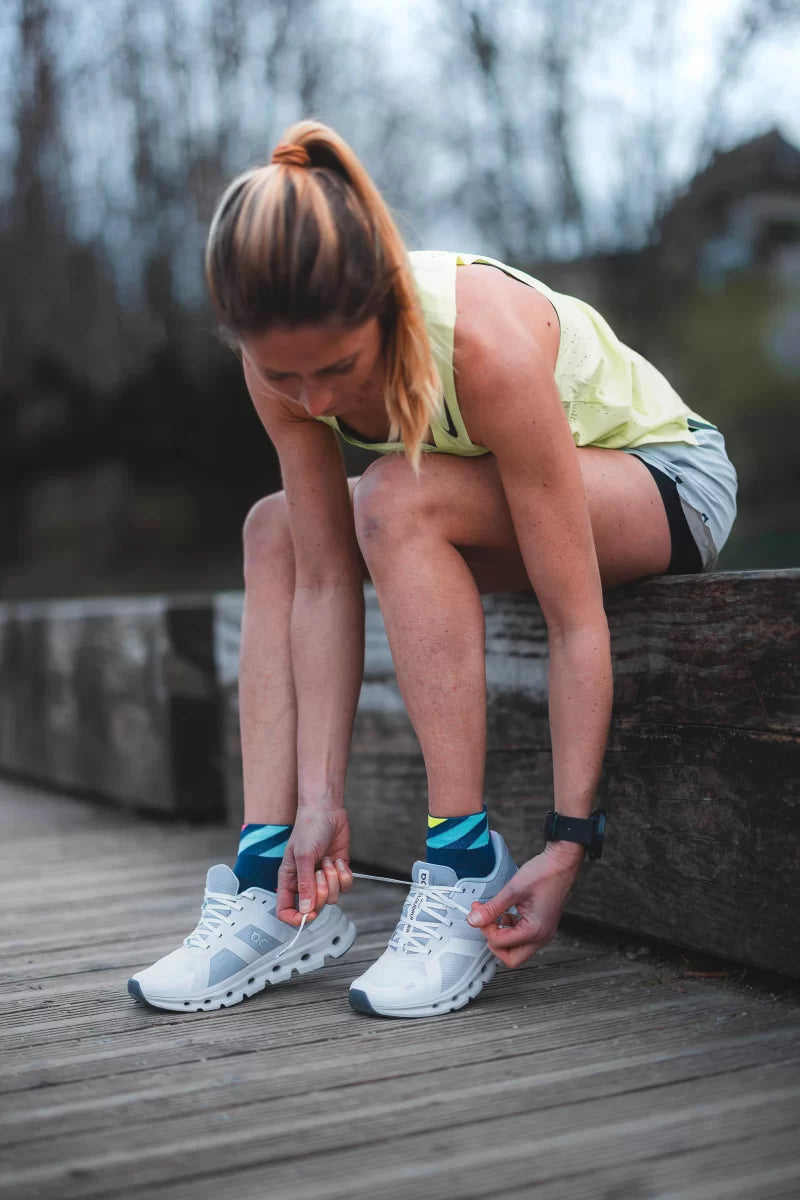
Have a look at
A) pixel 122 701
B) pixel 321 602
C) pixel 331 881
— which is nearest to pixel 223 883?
pixel 331 881

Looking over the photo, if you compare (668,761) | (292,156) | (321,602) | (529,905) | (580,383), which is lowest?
(529,905)

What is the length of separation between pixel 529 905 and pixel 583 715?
9.2 inches

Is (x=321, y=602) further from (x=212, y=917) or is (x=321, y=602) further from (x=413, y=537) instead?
(x=212, y=917)

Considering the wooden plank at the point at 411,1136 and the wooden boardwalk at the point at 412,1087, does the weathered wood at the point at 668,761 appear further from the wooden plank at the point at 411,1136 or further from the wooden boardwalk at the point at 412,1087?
the wooden plank at the point at 411,1136

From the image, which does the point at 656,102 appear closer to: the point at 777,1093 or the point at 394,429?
the point at 394,429

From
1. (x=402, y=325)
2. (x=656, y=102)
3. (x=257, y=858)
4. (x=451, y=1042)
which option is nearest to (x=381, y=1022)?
(x=451, y=1042)

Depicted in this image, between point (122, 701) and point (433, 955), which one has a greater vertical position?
point (433, 955)

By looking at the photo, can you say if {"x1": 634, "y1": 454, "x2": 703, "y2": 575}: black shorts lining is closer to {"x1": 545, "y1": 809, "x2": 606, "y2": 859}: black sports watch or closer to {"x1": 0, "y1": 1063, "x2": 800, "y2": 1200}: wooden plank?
{"x1": 545, "y1": 809, "x2": 606, "y2": 859}: black sports watch

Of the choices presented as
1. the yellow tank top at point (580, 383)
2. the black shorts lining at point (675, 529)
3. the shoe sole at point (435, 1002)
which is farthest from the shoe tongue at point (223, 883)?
the black shorts lining at point (675, 529)

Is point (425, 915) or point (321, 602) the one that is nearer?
point (425, 915)

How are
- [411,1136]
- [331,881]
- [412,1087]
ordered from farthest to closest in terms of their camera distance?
[331,881], [412,1087], [411,1136]

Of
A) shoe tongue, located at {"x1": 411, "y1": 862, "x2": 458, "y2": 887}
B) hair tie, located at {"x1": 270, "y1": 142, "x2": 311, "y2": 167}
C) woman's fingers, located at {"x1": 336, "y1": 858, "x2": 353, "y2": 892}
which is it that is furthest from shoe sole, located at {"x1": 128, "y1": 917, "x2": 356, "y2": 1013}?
hair tie, located at {"x1": 270, "y1": 142, "x2": 311, "y2": 167}

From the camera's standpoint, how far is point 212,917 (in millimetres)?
1660

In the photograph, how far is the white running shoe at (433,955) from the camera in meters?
1.51
